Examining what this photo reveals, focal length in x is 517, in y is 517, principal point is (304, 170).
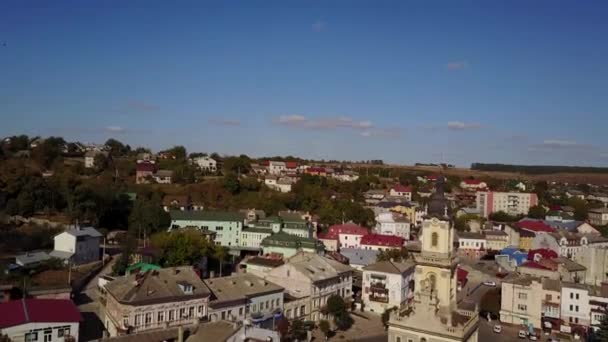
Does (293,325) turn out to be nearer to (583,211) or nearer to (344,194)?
(344,194)

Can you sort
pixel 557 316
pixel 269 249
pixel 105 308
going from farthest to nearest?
pixel 269 249 < pixel 557 316 < pixel 105 308

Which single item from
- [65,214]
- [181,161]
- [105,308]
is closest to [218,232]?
[65,214]

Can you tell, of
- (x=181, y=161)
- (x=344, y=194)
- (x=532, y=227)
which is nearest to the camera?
(x=532, y=227)

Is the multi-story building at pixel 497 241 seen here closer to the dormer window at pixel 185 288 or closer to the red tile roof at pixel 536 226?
the red tile roof at pixel 536 226

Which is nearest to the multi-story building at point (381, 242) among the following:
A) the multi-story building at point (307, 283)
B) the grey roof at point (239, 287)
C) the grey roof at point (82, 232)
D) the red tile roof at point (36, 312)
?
the multi-story building at point (307, 283)

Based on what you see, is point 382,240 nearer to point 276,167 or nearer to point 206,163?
point 206,163

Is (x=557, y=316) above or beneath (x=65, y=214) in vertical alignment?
beneath

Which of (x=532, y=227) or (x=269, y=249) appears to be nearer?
(x=269, y=249)

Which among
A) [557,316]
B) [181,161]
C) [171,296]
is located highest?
[181,161]
